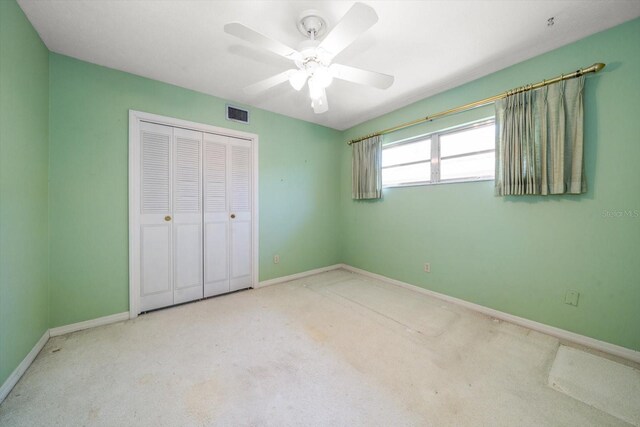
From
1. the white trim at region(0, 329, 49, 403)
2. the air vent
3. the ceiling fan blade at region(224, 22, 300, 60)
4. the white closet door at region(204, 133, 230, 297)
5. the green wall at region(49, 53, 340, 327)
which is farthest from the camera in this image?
the air vent

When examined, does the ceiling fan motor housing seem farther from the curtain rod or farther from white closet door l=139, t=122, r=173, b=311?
white closet door l=139, t=122, r=173, b=311

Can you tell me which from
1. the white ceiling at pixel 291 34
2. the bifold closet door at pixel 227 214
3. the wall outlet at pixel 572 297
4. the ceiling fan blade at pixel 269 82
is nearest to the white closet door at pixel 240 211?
the bifold closet door at pixel 227 214

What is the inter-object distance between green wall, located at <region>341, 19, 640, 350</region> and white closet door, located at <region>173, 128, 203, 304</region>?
280 centimetres

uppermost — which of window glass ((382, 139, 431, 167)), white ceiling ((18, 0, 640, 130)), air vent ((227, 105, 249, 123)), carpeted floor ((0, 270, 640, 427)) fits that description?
white ceiling ((18, 0, 640, 130))

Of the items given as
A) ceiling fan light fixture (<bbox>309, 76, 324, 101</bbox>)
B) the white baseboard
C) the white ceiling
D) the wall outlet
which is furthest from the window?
ceiling fan light fixture (<bbox>309, 76, 324, 101</bbox>)

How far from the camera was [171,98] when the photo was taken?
2.60m

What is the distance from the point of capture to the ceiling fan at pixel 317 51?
4.22 ft

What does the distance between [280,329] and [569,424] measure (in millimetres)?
1958

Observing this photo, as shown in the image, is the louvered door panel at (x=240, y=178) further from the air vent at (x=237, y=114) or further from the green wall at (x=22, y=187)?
the green wall at (x=22, y=187)

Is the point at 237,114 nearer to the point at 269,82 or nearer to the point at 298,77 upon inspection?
the point at 269,82

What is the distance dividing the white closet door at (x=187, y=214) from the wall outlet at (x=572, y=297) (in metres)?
3.73

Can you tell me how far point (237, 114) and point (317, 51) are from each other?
188cm

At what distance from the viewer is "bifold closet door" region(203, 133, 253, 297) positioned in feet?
9.42

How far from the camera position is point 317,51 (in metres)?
1.52
